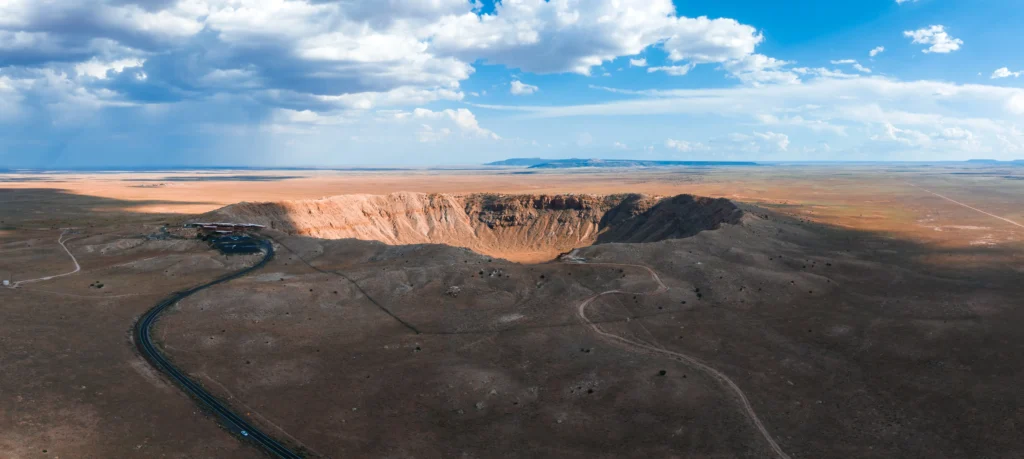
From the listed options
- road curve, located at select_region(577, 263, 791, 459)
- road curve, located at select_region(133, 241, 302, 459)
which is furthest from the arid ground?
road curve, located at select_region(133, 241, 302, 459)

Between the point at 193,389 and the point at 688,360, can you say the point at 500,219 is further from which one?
the point at 193,389

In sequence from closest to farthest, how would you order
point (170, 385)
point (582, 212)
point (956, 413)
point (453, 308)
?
point (956, 413) < point (170, 385) < point (453, 308) < point (582, 212)

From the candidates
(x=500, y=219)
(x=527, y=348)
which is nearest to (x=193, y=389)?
(x=527, y=348)

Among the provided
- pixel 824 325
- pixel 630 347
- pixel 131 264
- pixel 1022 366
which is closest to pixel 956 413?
pixel 1022 366

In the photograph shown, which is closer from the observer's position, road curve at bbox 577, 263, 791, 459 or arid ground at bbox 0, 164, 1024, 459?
arid ground at bbox 0, 164, 1024, 459

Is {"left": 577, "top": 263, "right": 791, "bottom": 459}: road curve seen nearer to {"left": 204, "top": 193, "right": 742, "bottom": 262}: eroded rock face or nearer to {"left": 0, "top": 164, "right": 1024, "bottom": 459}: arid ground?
{"left": 0, "top": 164, "right": 1024, "bottom": 459}: arid ground

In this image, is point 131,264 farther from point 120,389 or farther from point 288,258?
point 120,389

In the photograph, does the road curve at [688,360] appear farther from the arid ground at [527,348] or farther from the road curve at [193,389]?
the road curve at [193,389]
